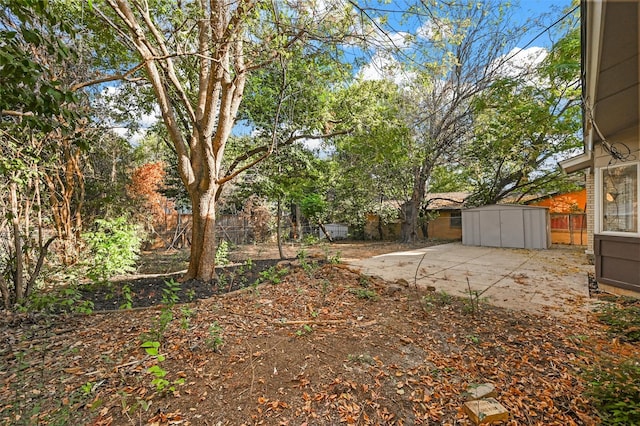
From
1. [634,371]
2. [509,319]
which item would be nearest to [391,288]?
[509,319]

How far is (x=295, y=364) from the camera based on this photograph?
7.61 ft

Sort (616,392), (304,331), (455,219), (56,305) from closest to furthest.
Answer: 1. (616,392)
2. (304,331)
3. (56,305)
4. (455,219)

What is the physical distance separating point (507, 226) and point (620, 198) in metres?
6.39

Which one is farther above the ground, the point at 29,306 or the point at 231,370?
the point at 29,306

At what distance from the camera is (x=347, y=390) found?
2.02 m

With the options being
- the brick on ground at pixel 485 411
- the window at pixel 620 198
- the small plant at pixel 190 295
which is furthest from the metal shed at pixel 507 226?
the small plant at pixel 190 295

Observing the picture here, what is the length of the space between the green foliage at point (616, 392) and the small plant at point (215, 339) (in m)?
2.90

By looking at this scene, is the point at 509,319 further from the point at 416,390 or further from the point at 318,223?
the point at 318,223

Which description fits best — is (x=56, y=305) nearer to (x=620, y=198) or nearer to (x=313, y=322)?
(x=313, y=322)

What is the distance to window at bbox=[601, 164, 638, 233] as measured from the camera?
413cm

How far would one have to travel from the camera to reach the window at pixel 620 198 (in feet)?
13.6

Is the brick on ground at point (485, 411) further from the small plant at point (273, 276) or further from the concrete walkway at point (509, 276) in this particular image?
the small plant at point (273, 276)

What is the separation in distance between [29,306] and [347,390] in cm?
393

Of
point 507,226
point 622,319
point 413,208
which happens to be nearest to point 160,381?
point 622,319
